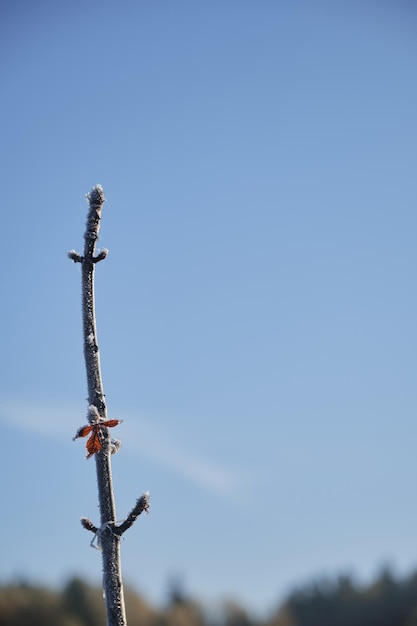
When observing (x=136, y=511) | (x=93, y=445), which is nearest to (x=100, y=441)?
(x=93, y=445)

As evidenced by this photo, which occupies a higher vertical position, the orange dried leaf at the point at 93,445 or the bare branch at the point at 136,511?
the orange dried leaf at the point at 93,445

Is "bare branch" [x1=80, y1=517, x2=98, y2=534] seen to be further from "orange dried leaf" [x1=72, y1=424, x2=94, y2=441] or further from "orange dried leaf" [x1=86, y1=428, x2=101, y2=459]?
"orange dried leaf" [x1=72, y1=424, x2=94, y2=441]

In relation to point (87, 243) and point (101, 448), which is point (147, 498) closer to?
point (101, 448)

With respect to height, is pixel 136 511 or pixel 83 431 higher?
pixel 83 431

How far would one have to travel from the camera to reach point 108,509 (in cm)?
439

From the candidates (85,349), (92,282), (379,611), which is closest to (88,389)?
(85,349)

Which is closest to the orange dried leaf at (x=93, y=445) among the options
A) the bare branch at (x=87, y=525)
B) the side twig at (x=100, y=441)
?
the side twig at (x=100, y=441)

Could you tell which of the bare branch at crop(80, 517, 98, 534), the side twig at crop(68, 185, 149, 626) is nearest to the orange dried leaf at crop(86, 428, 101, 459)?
the side twig at crop(68, 185, 149, 626)

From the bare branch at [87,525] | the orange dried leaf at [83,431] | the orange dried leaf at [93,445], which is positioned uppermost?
the orange dried leaf at [83,431]

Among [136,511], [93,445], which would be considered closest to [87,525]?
[136,511]

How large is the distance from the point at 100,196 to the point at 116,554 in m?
2.37

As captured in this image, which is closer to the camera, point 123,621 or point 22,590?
point 123,621

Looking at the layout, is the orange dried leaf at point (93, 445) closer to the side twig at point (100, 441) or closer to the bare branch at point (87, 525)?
the side twig at point (100, 441)

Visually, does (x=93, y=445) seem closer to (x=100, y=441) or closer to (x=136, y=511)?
(x=100, y=441)
